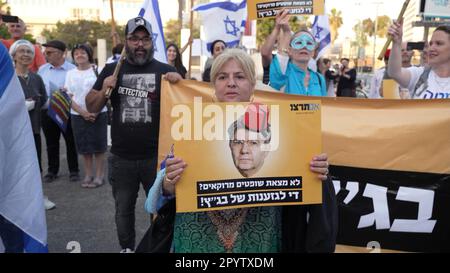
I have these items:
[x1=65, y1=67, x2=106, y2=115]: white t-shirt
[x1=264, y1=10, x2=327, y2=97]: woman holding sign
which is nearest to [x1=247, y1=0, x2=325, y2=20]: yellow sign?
[x1=264, y1=10, x2=327, y2=97]: woman holding sign

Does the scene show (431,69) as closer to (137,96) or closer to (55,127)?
(137,96)

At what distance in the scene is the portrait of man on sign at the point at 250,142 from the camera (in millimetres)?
1700

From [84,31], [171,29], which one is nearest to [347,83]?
[84,31]

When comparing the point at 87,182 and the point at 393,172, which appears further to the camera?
the point at 87,182

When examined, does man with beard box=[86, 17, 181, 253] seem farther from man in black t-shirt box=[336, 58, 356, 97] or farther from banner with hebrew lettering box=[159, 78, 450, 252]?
man in black t-shirt box=[336, 58, 356, 97]

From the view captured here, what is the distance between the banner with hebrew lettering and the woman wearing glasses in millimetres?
3694

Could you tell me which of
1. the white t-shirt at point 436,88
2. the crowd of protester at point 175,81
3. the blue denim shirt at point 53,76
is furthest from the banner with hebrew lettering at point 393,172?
the blue denim shirt at point 53,76

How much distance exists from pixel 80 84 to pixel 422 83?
167 inches

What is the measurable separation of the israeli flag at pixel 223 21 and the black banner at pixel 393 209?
4.79 m

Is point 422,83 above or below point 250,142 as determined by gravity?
above

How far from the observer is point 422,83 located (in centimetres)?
335

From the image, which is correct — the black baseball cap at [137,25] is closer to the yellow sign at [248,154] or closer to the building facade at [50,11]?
the yellow sign at [248,154]

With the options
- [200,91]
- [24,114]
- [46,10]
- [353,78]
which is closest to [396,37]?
[200,91]
